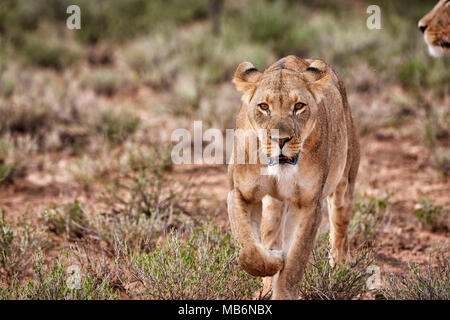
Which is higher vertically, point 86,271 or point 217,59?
point 217,59

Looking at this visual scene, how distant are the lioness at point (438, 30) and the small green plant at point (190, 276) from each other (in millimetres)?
3073

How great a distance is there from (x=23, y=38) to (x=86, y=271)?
947cm

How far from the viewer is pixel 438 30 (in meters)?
5.39

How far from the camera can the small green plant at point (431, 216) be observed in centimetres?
543

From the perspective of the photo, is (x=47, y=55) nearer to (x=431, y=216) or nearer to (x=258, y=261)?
(x=431, y=216)

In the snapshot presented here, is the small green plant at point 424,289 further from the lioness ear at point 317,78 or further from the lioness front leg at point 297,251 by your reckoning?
the lioness ear at point 317,78

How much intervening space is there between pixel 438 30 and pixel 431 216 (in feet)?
5.79

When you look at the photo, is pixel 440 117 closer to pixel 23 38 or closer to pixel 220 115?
pixel 220 115

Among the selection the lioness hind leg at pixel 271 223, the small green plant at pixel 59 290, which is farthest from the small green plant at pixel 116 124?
the small green plant at pixel 59 290

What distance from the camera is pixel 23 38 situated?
12.2 m

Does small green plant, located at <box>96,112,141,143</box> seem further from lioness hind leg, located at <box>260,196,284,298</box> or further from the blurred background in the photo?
lioness hind leg, located at <box>260,196,284,298</box>

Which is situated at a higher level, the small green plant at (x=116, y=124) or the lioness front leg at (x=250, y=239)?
the small green plant at (x=116, y=124)

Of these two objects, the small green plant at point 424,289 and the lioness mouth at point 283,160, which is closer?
the lioness mouth at point 283,160
